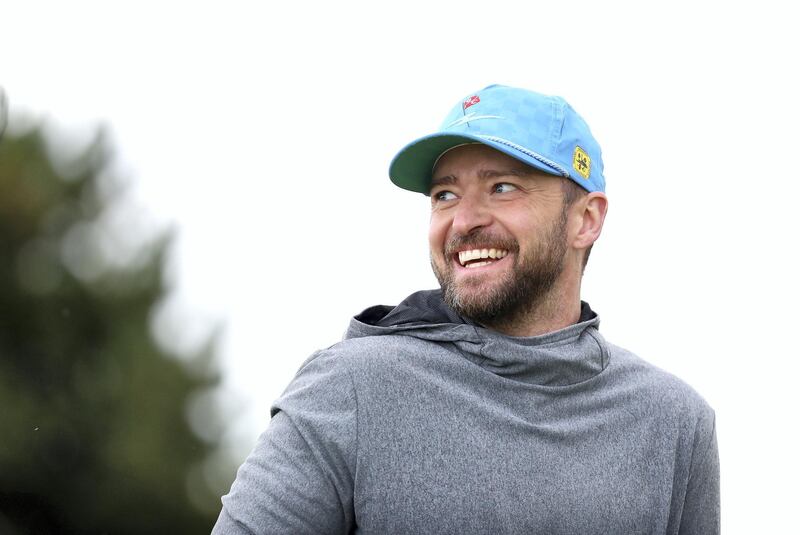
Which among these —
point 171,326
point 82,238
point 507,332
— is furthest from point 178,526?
point 507,332

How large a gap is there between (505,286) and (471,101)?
20.5 inches

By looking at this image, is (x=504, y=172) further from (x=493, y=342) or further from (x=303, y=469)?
(x=303, y=469)

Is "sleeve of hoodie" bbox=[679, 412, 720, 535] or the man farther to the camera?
"sleeve of hoodie" bbox=[679, 412, 720, 535]

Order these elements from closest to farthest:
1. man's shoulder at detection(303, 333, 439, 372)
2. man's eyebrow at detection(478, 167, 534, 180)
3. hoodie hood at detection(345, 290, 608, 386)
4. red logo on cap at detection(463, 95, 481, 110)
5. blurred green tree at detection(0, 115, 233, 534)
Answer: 1. man's shoulder at detection(303, 333, 439, 372)
2. hoodie hood at detection(345, 290, 608, 386)
3. man's eyebrow at detection(478, 167, 534, 180)
4. red logo on cap at detection(463, 95, 481, 110)
5. blurred green tree at detection(0, 115, 233, 534)

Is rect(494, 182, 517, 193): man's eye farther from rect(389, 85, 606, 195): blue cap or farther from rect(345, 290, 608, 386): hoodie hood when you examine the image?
rect(345, 290, 608, 386): hoodie hood

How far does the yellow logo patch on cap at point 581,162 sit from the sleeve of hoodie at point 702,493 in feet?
2.44

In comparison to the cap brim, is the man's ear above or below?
below

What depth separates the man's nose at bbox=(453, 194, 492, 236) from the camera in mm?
2510

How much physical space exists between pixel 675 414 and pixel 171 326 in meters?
11.5

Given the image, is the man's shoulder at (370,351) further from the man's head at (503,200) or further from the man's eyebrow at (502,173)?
the man's eyebrow at (502,173)

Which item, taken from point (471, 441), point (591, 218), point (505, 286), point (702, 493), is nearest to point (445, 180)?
point (505, 286)

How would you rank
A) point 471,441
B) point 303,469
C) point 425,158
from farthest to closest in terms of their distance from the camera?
point 425,158, point 471,441, point 303,469

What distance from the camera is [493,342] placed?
2432mm

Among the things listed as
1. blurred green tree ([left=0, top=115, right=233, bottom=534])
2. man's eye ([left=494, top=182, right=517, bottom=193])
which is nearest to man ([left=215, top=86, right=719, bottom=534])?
man's eye ([left=494, top=182, right=517, bottom=193])
